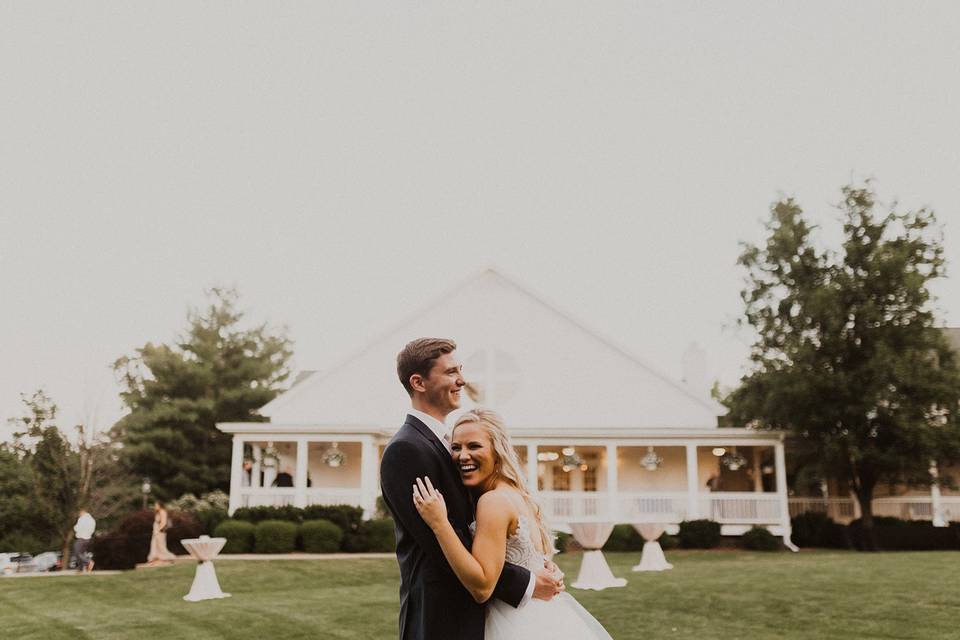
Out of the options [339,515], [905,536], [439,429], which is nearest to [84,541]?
[339,515]

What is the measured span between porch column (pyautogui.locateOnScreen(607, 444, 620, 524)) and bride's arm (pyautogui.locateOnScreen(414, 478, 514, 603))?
20.3m

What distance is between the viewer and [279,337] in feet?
144

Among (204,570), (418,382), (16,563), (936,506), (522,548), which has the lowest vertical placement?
(16,563)

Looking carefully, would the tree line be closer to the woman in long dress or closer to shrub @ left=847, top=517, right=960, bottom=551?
shrub @ left=847, top=517, right=960, bottom=551

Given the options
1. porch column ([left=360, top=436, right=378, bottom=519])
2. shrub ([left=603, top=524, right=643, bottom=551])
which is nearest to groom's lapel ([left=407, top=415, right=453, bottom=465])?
shrub ([left=603, top=524, right=643, bottom=551])

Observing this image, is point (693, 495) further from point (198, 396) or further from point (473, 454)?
point (198, 396)

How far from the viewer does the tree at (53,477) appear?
23.8 metres

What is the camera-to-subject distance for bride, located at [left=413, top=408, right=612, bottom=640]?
296 cm

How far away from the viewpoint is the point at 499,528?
9.89 ft

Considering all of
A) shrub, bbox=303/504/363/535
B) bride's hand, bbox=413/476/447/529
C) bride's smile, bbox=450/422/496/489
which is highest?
bride's smile, bbox=450/422/496/489

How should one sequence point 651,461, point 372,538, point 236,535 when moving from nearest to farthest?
point 236,535 < point 372,538 < point 651,461

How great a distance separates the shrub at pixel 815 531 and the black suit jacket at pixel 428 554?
2238 centimetres

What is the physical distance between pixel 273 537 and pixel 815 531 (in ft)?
49.9

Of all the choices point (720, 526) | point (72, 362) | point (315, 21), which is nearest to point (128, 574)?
point (315, 21)
